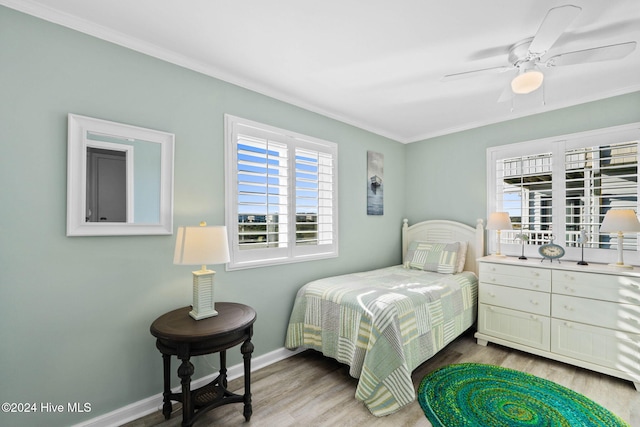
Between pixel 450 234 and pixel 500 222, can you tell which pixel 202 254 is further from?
pixel 450 234

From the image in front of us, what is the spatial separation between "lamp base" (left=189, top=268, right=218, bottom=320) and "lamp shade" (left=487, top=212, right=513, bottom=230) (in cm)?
285

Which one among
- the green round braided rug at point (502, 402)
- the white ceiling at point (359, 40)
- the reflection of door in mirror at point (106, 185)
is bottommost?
the green round braided rug at point (502, 402)

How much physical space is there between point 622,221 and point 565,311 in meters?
0.87

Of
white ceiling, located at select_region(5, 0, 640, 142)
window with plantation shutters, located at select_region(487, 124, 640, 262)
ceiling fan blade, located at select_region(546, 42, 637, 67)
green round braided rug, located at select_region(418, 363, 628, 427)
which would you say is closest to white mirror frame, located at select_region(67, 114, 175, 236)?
white ceiling, located at select_region(5, 0, 640, 142)

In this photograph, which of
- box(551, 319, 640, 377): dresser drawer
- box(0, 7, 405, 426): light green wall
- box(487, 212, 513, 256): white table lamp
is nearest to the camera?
box(0, 7, 405, 426): light green wall

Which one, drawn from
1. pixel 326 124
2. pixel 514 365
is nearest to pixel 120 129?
pixel 326 124

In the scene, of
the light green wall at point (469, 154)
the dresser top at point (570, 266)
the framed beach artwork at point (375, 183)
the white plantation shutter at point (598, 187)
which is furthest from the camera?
the framed beach artwork at point (375, 183)

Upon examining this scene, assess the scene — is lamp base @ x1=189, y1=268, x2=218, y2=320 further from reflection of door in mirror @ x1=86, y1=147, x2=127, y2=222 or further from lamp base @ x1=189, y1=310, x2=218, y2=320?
reflection of door in mirror @ x1=86, y1=147, x2=127, y2=222

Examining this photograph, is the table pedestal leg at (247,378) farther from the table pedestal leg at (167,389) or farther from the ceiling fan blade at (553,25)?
the ceiling fan blade at (553,25)

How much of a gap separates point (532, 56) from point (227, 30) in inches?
79.2

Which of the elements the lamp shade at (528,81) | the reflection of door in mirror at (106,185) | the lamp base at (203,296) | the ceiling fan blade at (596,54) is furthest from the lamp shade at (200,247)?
the ceiling fan blade at (596,54)

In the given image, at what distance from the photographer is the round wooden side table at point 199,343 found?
167cm

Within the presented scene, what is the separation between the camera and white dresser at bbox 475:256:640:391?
233 centimetres

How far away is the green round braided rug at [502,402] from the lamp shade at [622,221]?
4.39 feet
